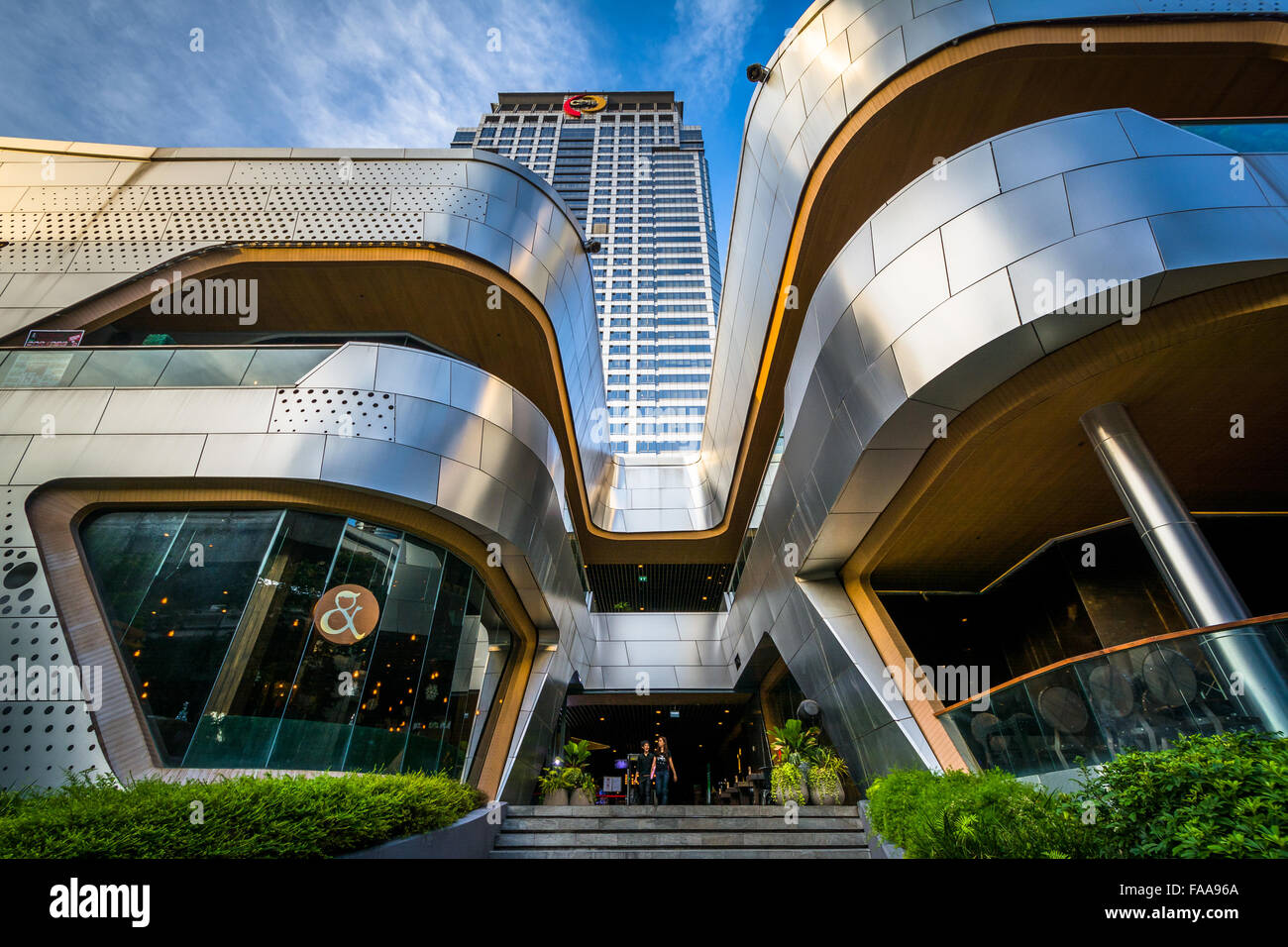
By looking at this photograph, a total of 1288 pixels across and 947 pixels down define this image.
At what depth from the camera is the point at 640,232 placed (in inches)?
4272

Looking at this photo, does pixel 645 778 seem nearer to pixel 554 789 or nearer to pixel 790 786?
pixel 554 789

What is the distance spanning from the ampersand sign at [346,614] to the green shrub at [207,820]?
8.81 ft

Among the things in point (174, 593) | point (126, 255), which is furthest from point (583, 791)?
point (126, 255)

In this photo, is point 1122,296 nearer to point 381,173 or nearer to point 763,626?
point 763,626

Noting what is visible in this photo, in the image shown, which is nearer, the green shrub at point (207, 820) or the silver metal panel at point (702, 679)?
the green shrub at point (207, 820)

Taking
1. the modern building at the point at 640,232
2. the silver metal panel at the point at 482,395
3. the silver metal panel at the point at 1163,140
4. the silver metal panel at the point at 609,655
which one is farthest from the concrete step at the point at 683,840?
the modern building at the point at 640,232

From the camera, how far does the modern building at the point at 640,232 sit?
313ft

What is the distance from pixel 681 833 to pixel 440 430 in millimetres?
8274

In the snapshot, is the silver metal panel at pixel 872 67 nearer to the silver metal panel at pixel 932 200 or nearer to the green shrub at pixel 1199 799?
the silver metal panel at pixel 932 200

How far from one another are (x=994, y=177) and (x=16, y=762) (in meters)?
14.6

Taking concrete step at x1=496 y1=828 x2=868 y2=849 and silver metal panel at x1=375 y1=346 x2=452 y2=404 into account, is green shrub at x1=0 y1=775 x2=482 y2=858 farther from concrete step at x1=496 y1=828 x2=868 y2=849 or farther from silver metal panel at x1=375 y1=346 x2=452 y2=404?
silver metal panel at x1=375 y1=346 x2=452 y2=404
